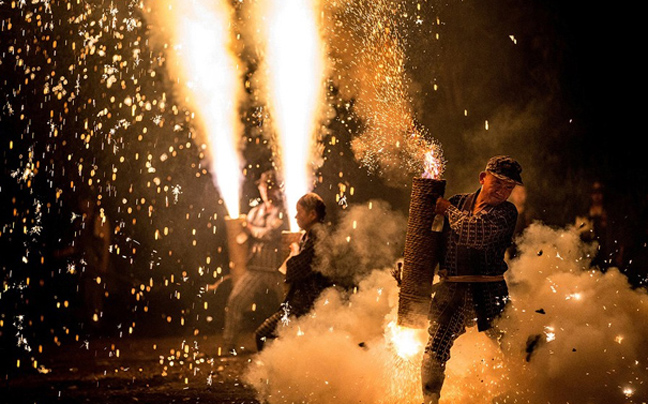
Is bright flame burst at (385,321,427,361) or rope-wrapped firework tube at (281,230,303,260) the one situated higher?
rope-wrapped firework tube at (281,230,303,260)

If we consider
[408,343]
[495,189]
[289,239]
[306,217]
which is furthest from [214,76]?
[495,189]

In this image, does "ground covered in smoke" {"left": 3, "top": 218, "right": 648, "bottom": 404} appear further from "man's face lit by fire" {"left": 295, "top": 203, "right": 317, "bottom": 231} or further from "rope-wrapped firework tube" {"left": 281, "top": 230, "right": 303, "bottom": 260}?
"rope-wrapped firework tube" {"left": 281, "top": 230, "right": 303, "bottom": 260}

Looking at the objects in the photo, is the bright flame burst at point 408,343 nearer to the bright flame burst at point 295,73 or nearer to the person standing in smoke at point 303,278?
the person standing in smoke at point 303,278

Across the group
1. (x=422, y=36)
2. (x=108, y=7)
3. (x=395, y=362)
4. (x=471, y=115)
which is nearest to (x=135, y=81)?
(x=108, y=7)

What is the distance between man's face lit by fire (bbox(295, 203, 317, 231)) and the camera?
625 cm

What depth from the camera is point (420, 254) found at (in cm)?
538

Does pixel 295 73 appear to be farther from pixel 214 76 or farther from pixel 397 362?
pixel 397 362

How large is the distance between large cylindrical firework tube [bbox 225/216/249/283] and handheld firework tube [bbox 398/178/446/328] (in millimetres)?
3248

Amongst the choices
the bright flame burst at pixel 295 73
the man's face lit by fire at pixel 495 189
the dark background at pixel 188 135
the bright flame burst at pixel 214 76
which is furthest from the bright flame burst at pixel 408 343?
the dark background at pixel 188 135

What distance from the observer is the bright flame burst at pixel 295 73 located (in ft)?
31.0

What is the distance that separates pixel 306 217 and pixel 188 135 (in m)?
6.04

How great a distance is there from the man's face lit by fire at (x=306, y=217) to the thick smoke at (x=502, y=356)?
28.2 inches

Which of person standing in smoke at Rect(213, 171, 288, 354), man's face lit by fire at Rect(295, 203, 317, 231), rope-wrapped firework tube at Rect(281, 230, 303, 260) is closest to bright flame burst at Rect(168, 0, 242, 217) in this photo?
person standing in smoke at Rect(213, 171, 288, 354)

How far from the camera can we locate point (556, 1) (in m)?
10.1
